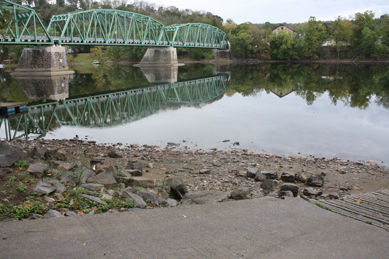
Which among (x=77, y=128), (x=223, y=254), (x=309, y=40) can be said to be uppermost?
(x=309, y=40)

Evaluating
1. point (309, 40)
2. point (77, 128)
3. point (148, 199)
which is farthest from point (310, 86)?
point (309, 40)

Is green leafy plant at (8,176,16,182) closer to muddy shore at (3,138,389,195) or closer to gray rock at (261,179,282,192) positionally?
muddy shore at (3,138,389,195)

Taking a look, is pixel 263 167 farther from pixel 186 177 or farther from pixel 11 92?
pixel 11 92

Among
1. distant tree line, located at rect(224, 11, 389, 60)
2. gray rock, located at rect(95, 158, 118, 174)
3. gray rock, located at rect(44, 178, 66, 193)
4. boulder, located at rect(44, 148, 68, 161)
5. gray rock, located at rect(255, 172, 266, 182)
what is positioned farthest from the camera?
distant tree line, located at rect(224, 11, 389, 60)

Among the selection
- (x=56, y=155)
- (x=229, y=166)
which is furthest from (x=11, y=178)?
(x=229, y=166)

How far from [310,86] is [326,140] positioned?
99.2ft

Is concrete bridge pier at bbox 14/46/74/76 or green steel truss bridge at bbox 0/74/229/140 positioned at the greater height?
concrete bridge pier at bbox 14/46/74/76

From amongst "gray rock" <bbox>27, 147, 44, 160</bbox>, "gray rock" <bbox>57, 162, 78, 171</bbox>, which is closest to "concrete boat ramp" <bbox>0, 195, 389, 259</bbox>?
"gray rock" <bbox>57, 162, 78, 171</bbox>

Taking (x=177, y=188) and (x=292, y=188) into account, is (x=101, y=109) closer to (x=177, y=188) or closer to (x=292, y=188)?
(x=177, y=188)

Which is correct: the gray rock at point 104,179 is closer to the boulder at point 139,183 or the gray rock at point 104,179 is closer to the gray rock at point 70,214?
the boulder at point 139,183

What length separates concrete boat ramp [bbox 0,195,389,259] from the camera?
225 inches

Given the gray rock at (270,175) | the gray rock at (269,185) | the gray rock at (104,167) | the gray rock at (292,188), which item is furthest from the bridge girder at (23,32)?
the gray rock at (292,188)

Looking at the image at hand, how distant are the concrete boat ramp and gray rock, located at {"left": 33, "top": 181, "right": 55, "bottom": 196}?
1763 mm

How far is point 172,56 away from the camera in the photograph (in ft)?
350
